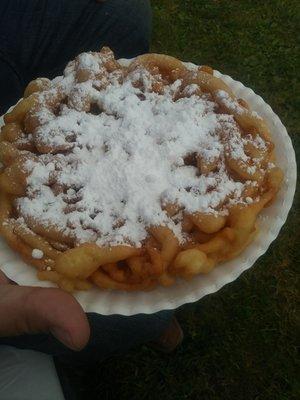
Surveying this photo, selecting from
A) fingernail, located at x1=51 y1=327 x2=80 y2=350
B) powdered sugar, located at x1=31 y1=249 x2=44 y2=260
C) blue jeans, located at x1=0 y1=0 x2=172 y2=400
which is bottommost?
fingernail, located at x1=51 y1=327 x2=80 y2=350

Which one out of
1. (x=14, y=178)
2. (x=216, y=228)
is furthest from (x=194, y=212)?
(x=14, y=178)

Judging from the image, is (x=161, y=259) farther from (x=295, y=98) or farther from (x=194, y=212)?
(x=295, y=98)

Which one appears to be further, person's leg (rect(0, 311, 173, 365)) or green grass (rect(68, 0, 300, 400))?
green grass (rect(68, 0, 300, 400))

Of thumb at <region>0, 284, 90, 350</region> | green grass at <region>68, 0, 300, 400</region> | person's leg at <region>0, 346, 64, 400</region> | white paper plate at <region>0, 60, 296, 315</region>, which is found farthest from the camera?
green grass at <region>68, 0, 300, 400</region>

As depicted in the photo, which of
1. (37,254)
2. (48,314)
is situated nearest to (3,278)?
(37,254)

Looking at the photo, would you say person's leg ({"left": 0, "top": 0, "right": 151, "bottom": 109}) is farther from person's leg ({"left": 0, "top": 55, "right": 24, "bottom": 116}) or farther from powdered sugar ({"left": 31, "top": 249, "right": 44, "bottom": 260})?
powdered sugar ({"left": 31, "top": 249, "right": 44, "bottom": 260})

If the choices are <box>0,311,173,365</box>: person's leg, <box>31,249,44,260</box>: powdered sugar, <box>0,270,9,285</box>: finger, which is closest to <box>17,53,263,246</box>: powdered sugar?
<box>31,249,44,260</box>: powdered sugar
